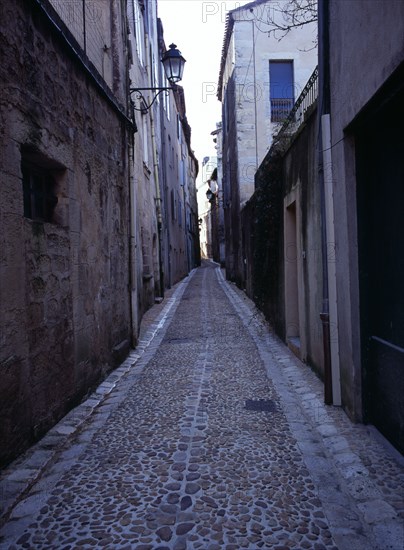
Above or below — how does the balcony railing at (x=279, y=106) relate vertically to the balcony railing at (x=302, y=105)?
above

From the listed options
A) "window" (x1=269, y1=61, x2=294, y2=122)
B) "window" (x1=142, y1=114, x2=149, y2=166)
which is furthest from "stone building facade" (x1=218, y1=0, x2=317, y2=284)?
"window" (x1=142, y1=114, x2=149, y2=166)

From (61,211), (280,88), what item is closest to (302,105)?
(61,211)

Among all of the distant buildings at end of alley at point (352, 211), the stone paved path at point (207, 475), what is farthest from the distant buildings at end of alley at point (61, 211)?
the distant buildings at end of alley at point (352, 211)

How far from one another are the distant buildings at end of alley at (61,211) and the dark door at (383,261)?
8.28 feet

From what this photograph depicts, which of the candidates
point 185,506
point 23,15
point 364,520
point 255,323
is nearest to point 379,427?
point 364,520

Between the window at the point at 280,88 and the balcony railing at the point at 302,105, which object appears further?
the window at the point at 280,88

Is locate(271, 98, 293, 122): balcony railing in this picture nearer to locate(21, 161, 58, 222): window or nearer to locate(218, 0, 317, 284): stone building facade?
locate(218, 0, 317, 284): stone building facade

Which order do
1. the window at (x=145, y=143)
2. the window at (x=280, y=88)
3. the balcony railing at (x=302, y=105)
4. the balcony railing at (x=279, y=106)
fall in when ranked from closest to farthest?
the balcony railing at (x=302, y=105) < the window at (x=145, y=143) < the window at (x=280, y=88) < the balcony railing at (x=279, y=106)

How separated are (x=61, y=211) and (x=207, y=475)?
8.79 ft

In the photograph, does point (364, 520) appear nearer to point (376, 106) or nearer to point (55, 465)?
point (55, 465)

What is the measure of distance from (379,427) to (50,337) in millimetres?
2699

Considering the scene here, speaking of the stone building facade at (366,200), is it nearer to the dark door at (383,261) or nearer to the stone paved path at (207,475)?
the dark door at (383,261)

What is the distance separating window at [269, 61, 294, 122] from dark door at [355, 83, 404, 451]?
13569 millimetres

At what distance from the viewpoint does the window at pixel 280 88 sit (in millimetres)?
16438
